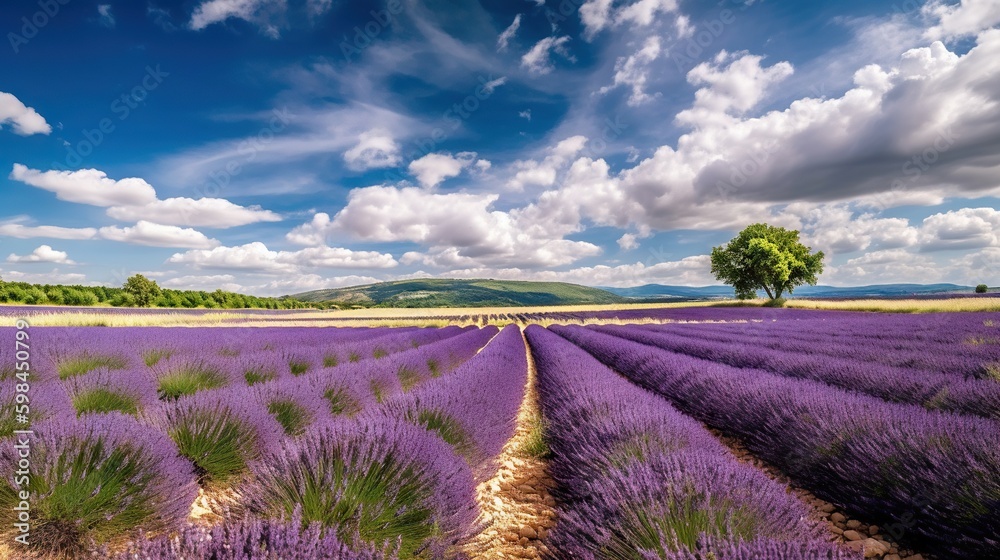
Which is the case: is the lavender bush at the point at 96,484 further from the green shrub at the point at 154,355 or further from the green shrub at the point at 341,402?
the green shrub at the point at 154,355

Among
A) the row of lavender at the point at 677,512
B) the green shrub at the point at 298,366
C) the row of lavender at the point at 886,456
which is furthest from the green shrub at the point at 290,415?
the row of lavender at the point at 886,456

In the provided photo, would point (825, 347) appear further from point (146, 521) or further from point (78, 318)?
point (78, 318)

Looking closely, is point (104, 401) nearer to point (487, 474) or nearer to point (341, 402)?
point (341, 402)

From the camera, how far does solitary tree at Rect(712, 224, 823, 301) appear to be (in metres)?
32.7

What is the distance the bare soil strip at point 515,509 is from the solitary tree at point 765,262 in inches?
1413

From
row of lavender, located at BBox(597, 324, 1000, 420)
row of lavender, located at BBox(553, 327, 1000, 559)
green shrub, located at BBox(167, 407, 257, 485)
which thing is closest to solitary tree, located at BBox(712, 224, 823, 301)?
row of lavender, located at BBox(597, 324, 1000, 420)

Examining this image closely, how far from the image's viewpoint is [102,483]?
192 cm

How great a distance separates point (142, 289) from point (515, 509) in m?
49.6

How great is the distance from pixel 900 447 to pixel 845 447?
1.16 feet

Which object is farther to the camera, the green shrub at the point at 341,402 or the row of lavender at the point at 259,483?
the green shrub at the point at 341,402

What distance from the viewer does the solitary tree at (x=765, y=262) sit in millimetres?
32719

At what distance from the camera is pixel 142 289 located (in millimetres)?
38750

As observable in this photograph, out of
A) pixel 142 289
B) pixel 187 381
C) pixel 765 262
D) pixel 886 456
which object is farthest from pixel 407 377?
pixel 142 289

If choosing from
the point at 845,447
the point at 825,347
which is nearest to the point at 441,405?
the point at 845,447
